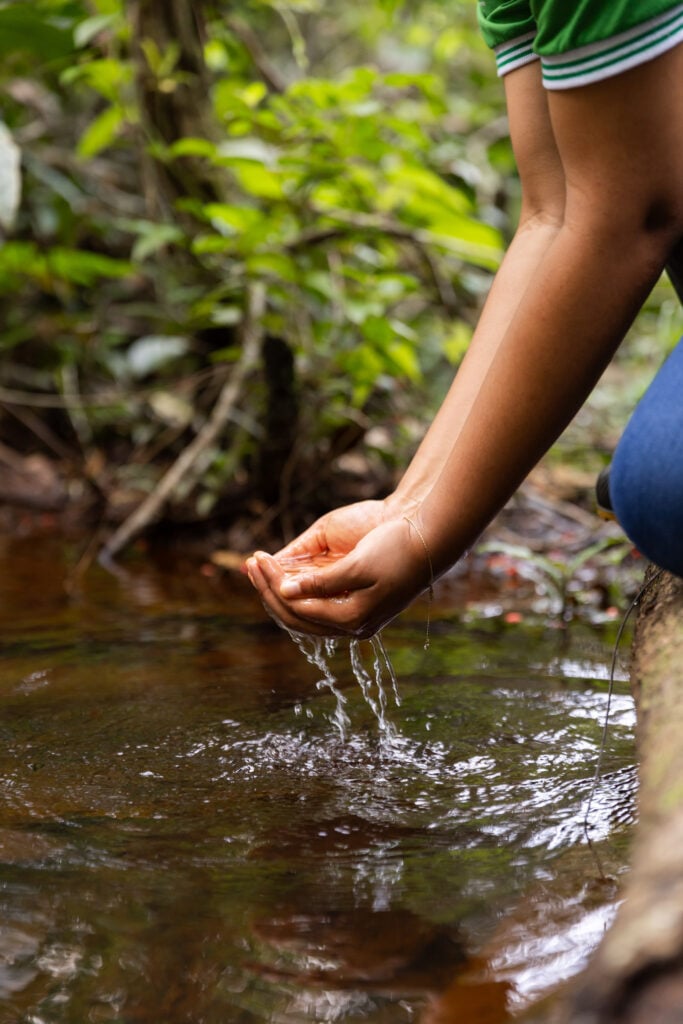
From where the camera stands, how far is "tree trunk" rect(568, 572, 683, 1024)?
1.79ft

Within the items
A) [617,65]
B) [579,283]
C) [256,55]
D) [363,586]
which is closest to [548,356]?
[579,283]

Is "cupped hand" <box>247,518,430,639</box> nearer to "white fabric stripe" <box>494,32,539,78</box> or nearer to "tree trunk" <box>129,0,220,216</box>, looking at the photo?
"white fabric stripe" <box>494,32,539,78</box>

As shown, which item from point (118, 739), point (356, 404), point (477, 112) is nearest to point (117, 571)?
point (356, 404)

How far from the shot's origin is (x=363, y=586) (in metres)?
1.24

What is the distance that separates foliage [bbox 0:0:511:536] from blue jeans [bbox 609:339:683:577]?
1752mm

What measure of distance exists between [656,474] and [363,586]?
39 centimetres

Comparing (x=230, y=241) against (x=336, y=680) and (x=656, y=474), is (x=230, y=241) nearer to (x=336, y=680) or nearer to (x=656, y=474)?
(x=336, y=680)

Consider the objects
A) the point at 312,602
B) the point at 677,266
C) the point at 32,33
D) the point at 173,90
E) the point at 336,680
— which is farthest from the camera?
the point at 173,90

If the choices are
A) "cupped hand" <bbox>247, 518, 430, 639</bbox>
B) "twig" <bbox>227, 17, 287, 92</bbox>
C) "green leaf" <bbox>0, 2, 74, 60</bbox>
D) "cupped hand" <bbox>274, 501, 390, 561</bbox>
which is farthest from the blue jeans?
"twig" <bbox>227, 17, 287, 92</bbox>

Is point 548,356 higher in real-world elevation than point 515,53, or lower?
lower

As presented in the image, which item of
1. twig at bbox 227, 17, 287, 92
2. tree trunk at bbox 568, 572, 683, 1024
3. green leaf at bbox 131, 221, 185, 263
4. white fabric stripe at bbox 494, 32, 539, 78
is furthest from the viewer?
twig at bbox 227, 17, 287, 92

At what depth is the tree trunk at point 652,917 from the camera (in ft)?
1.79

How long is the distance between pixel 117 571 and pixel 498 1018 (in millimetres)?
2286

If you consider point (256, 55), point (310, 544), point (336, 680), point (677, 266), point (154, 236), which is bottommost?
point (336, 680)
